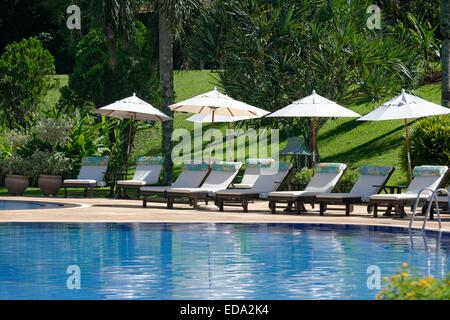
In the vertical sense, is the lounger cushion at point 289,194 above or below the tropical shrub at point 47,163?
below

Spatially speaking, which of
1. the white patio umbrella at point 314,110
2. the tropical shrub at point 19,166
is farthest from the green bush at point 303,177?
the tropical shrub at point 19,166

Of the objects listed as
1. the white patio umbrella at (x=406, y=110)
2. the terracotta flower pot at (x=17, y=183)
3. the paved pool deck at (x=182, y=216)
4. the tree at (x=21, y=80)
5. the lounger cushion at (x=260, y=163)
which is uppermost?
the tree at (x=21, y=80)

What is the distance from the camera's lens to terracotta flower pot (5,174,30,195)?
29.2 m

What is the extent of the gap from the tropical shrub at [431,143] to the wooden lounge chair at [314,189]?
3.25m

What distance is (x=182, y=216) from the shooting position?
22547 millimetres

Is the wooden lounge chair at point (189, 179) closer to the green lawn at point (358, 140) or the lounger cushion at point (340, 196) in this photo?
the lounger cushion at point (340, 196)

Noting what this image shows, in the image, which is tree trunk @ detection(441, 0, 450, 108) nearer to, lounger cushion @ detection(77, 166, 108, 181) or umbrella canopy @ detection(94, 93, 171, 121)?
umbrella canopy @ detection(94, 93, 171, 121)

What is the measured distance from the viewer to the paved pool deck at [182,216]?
70.6ft

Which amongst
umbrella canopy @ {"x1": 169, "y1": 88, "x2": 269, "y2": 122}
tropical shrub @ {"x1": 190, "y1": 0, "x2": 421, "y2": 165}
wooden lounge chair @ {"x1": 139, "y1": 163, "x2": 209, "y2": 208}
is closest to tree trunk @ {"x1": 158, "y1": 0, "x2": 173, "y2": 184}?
tropical shrub @ {"x1": 190, "y1": 0, "x2": 421, "y2": 165}

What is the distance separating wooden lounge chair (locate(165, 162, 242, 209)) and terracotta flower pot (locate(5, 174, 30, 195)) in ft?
17.7

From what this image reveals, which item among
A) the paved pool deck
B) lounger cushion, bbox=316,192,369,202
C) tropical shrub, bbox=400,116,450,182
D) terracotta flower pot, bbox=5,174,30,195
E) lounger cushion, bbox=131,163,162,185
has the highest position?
tropical shrub, bbox=400,116,450,182

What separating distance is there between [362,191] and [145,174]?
21.7ft
